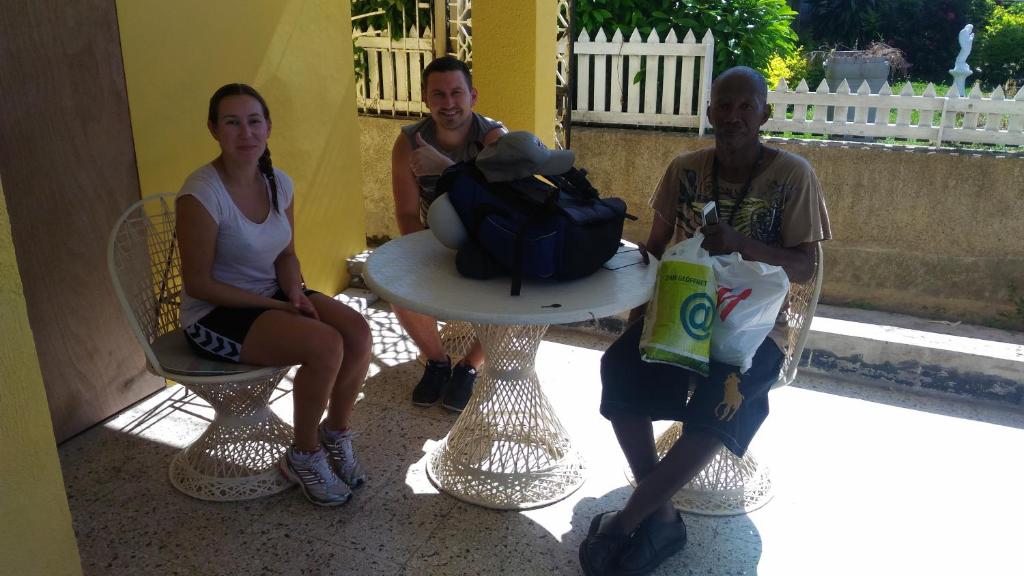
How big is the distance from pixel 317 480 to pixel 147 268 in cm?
124

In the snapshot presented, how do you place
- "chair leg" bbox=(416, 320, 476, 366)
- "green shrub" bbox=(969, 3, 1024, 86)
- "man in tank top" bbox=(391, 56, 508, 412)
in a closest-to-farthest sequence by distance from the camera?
"man in tank top" bbox=(391, 56, 508, 412)
"chair leg" bbox=(416, 320, 476, 366)
"green shrub" bbox=(969, 3, 1024, 86)

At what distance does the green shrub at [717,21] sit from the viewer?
646 centimetres

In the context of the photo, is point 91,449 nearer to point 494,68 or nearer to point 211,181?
point 211,181

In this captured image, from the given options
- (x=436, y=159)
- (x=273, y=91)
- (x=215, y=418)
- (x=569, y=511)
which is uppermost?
(x=273, y=91)

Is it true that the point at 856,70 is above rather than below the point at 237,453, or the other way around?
above

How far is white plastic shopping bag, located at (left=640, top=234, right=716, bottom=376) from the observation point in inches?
86.9

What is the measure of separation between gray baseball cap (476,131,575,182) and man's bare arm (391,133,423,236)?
929 mm

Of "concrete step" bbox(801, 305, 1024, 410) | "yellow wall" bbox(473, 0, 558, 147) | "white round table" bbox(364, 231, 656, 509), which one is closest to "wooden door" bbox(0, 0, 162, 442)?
"white round table" bbox(364, 231, 656, 509)

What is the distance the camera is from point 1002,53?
10.7 metres

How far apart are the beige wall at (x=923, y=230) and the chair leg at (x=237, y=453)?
3721 mm

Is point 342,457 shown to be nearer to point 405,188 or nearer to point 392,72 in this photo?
point 405,188

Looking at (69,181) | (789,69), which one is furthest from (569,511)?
(789,69)

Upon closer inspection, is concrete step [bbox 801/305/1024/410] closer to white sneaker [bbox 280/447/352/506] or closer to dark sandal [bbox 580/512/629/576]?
dark sandal [bbox 580/512/629/576]

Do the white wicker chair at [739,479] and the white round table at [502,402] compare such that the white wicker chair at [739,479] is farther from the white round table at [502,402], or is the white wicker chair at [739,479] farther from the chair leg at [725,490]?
the white round table at [502,402]
